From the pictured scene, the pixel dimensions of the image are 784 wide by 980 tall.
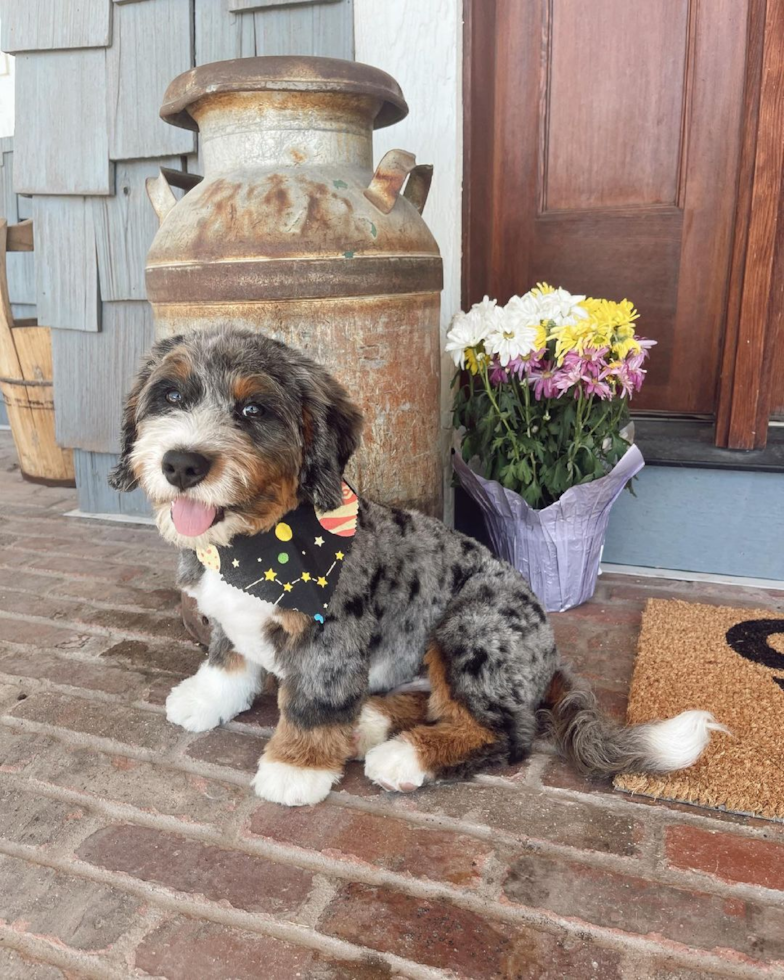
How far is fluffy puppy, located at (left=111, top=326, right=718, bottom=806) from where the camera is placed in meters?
1.88

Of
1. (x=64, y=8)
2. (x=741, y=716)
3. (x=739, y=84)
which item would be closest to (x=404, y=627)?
(x=741, y=716)

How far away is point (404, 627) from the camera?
2293 mm

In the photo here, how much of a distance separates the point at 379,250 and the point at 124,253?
2.21 m

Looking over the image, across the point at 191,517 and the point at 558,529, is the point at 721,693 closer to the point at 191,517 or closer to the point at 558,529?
the point at 558,529

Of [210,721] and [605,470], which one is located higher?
[605,470]

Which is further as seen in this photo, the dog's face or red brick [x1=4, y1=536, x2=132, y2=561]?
A: red brick [x1=4, y1=536, x2=132, y2=561]

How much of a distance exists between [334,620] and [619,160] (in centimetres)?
286

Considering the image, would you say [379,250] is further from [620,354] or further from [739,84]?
[739,84]

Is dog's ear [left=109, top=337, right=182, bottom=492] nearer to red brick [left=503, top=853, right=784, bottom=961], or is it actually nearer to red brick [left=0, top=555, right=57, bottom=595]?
red brick [left=503, top=853, right=784, bottom=961]

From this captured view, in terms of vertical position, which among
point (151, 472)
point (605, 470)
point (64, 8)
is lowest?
point (605, 470)

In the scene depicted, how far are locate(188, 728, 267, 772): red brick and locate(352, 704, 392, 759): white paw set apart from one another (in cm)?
29

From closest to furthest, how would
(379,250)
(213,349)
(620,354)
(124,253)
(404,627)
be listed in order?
(213,349), (404,627), (379,250), (620,354), (124,253)

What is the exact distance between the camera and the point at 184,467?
5.70ft

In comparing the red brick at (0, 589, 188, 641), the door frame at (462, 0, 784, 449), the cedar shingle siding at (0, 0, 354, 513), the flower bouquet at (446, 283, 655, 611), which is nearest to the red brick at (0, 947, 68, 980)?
the red brick at (0, 589, 188, 641)
